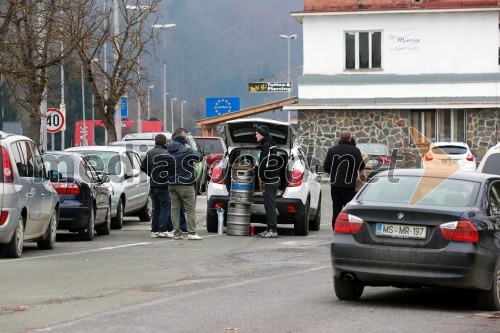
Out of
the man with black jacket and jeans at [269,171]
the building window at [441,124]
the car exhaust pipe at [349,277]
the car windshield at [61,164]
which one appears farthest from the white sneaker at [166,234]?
the building window at [441,124]

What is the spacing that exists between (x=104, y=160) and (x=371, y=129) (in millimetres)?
26502

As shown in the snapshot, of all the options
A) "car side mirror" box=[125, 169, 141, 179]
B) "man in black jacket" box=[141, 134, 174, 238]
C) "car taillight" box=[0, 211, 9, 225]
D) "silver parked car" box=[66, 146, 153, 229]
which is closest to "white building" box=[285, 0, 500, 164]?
"silver parked car" box=[66, 146, 153, 229]

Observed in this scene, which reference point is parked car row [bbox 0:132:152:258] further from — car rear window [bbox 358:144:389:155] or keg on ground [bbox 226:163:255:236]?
car rear window [bbox 358:144:389:155]

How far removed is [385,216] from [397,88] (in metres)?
38.8

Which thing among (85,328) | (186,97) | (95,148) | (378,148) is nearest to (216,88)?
(186,97)

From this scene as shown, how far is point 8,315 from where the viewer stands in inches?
424

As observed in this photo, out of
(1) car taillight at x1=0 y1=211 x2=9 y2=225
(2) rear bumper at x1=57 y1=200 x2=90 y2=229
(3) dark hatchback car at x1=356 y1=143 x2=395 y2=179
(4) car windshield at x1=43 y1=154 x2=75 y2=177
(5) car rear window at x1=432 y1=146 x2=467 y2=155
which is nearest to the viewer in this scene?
(1) car taillight at x1=0 y1=211 x2=9 y2=225

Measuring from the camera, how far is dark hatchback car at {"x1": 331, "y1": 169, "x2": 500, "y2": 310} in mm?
11305

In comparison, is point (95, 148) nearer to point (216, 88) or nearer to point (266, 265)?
point (266, 265)

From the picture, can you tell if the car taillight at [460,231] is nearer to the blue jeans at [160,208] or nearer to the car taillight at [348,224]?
the car taillight at [348,224]

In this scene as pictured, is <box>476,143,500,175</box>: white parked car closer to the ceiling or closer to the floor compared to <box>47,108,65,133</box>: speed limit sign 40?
closer to the floor

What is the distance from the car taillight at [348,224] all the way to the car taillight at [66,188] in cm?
919

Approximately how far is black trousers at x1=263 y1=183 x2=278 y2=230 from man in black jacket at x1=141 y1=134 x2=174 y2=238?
1.75 metres

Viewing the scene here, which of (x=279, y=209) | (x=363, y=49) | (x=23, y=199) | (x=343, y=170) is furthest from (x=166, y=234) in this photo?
(x=363, y=49)
